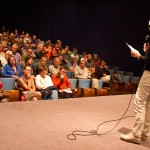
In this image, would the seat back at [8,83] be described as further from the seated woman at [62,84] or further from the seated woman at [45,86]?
the seated woman at [62,84]

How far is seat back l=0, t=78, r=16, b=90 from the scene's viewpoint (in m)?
4.42

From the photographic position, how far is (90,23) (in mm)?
10438

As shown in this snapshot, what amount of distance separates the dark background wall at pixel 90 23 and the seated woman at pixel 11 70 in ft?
15.7

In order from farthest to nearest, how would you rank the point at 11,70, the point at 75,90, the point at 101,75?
the point at 101,75 < the point at 75,90 < the point at 11,70

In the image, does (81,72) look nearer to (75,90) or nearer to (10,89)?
(75,90)

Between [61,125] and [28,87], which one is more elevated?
[28,87]

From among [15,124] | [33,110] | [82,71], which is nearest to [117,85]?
[82,71]

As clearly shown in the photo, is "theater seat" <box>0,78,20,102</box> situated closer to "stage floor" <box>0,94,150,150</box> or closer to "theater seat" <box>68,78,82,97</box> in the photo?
"stage floor" <box>0,94,150,150</box>

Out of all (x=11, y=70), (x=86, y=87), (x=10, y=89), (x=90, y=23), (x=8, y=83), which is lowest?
(x=86, y=87)

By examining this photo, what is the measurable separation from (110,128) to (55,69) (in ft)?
9.64

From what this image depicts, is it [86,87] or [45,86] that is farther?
[86,87]

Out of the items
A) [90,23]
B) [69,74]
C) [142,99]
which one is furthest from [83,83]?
[90,23]

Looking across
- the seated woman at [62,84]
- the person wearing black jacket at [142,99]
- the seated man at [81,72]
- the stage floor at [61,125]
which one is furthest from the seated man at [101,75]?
the person wearing black jacket at [142,99]

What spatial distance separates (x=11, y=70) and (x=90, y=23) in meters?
6.04
